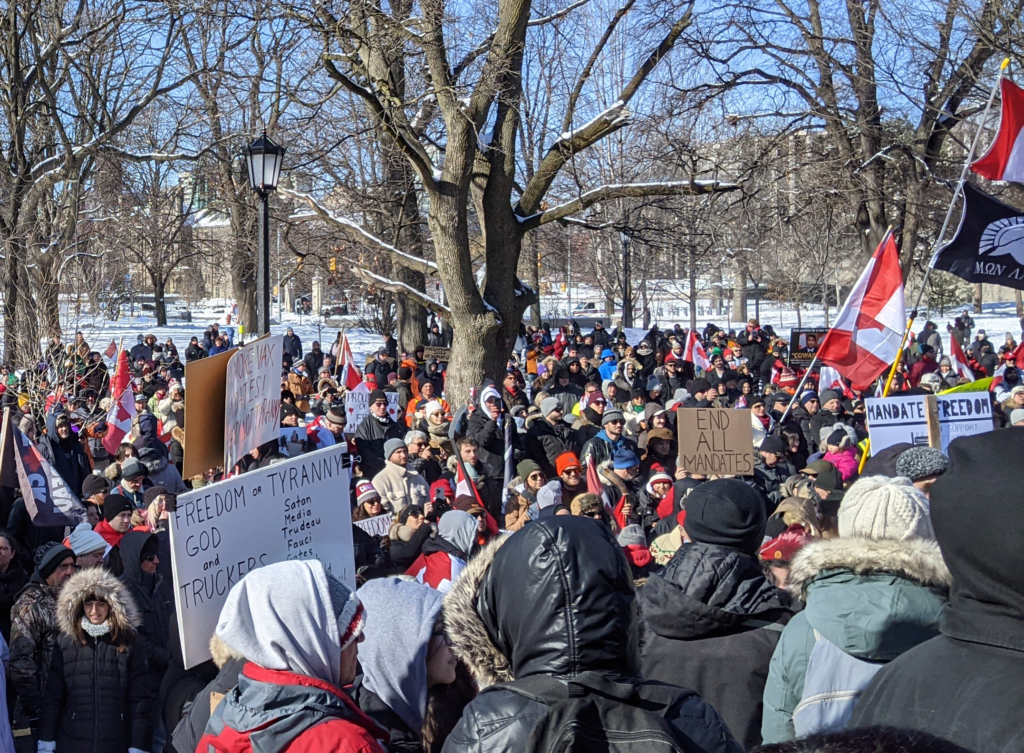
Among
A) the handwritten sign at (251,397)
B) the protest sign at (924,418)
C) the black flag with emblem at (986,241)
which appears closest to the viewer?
the handwritten sign at (251,397)

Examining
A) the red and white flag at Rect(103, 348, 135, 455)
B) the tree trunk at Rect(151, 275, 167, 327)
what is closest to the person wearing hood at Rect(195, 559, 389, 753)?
the red and white flag at Rect(103, 348, 135, 455)

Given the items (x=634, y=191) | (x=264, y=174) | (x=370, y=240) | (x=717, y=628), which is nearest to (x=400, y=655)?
(x=717, y=628)

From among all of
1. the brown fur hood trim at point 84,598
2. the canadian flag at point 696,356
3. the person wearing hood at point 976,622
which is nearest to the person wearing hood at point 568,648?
the person wearing hood at point 976,622

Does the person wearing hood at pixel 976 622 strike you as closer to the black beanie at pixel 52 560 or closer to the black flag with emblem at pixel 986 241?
the black beanie at pixel 52 560

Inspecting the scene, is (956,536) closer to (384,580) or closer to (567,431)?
(384,580)

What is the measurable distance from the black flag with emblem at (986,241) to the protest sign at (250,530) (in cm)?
547

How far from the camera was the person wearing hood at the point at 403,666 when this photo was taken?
3033 mm

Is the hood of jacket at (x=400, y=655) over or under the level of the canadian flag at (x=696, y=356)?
under

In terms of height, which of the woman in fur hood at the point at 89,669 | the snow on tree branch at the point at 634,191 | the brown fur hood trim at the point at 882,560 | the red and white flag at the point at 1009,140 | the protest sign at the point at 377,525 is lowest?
the woman in fur hood at the point at 89,669

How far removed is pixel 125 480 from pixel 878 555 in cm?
702

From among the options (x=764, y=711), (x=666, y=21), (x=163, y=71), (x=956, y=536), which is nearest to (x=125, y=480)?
(x=764, y=711)

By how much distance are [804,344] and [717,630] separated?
14329 millimetres

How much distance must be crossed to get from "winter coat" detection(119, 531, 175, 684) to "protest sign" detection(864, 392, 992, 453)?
499 cm

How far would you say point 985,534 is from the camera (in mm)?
1791
